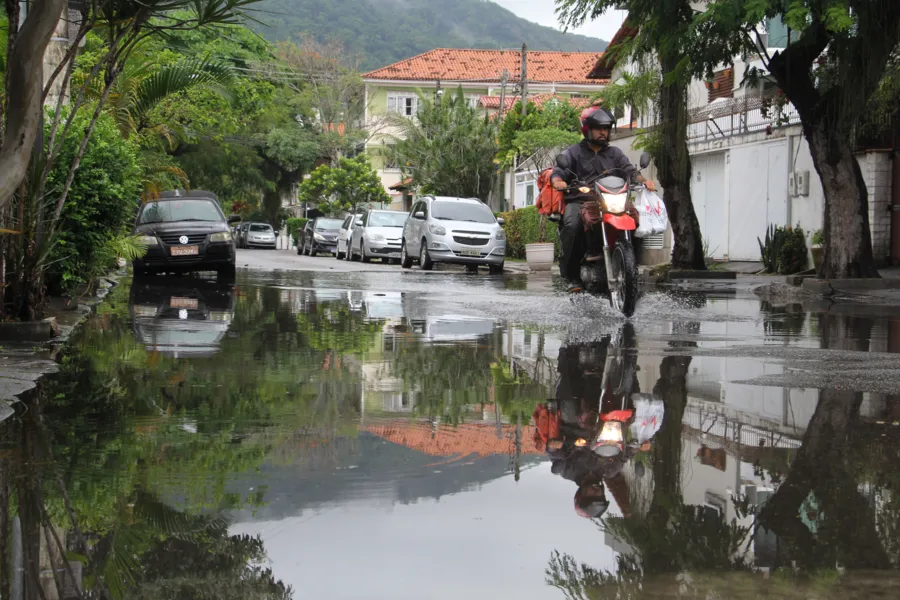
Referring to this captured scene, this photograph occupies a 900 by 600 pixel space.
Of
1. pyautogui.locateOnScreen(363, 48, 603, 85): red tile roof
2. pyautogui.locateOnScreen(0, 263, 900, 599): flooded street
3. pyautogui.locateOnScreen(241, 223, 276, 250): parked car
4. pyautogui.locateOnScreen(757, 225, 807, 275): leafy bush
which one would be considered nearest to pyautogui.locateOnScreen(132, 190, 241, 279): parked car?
pyautogui.locateOnScreen(757, 225, 807, 275): leafy bush

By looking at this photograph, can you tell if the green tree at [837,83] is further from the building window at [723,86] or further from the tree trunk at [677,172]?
the building window at [723,86]

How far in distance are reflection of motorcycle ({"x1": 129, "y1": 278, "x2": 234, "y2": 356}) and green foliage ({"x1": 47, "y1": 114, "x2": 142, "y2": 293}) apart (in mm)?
801

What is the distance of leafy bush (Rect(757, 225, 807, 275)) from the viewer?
25.1 m

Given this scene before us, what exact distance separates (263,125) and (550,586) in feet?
212

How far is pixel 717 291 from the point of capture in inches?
763

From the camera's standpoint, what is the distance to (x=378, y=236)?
117ft

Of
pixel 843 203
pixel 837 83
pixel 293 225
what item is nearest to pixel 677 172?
pixel 843 203

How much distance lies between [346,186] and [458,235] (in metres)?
35.8

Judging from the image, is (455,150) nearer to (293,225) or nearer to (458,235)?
(458,235)

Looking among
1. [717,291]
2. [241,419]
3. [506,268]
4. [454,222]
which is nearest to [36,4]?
[241,419]

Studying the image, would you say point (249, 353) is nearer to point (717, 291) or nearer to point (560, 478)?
point (560, 478)

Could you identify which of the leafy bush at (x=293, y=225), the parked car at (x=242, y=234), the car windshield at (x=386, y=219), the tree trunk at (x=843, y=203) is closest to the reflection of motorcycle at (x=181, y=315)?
the tree trunk at (x=843, y=203)

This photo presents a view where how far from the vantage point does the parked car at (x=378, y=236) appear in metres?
35.4

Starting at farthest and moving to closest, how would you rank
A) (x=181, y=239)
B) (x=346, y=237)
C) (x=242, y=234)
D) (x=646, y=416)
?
(x=242, y=234) → (x=346, y=237) → (x=181, y=239) → (x=646, y=416)
